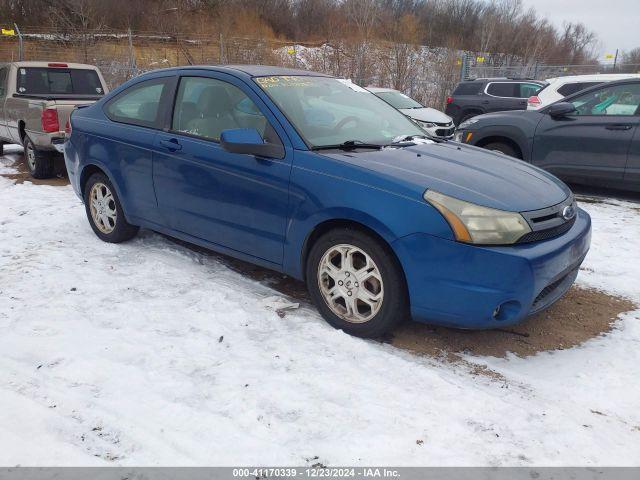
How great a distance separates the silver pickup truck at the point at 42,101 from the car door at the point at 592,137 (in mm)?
6846

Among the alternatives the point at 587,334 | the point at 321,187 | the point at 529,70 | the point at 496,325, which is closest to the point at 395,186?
the point at 321,187

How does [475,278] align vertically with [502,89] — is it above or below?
below

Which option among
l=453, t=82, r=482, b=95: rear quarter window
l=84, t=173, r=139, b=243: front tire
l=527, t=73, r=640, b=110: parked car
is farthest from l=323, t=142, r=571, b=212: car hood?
l=453, t=82, r=482, b=95: rear quarter window

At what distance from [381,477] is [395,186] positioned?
1.60 m

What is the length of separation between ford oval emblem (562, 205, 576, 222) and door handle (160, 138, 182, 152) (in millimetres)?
2826

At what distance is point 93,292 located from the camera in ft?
12.8

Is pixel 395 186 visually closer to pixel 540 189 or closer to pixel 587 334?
pixel 540 189

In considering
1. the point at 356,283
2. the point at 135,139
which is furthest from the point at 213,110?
the point at 356,283

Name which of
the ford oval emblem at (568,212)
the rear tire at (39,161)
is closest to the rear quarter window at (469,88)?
the rear tire at (39,161)

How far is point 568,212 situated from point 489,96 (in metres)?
11.8

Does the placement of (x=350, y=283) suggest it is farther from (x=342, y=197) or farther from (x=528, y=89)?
(x=528, y=89)

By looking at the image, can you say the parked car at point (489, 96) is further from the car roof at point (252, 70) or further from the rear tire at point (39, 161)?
the car roof at point (252, 70)

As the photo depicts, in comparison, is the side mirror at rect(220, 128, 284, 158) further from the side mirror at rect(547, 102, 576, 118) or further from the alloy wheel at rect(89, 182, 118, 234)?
the side mirror at rect(547, 102, 576, 118)

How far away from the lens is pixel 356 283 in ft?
10.8
